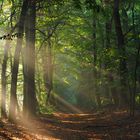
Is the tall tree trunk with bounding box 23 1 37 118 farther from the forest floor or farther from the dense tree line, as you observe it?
the forest floor

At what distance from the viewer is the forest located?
18094 mm

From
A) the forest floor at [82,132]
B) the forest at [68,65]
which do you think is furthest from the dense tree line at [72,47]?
the forest floor at [82,132]

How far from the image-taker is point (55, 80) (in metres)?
42.8

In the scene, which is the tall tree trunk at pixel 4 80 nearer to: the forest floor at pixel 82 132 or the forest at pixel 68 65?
the forest at pixel 68 65

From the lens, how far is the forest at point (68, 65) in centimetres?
1809

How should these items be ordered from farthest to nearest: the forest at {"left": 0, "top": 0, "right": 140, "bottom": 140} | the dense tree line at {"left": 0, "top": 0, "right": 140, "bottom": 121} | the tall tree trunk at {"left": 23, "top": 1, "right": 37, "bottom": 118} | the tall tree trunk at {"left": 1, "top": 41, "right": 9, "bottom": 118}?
the tall tree trunk at {"left": 1, "top": 41, "right": 9, "bottom": 118} → the tall tree trunk at {"left": 23, "top": 1, "right": 37, "bottom": 118} → the dense tree line at {"left": 0, "top": 0, "right": 140, "bottom": 121} → the forest at {"left": 0, "top": 0, "right": 140, "bottom": 140}

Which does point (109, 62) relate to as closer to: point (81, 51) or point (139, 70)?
point (139, 70)

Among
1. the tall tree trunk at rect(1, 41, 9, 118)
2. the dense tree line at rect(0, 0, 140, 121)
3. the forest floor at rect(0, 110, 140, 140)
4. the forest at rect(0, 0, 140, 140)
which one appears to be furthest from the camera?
the tall tree trunk at rect(1, 41, 9, 118)

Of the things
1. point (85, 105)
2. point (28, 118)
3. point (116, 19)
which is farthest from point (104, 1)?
point (85, 105)

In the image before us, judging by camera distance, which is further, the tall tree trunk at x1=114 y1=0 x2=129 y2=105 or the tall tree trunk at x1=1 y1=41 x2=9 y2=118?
the tall tree trunk at x1=1 y1=41 x2=9 y2=118

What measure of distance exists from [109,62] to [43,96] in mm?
16743

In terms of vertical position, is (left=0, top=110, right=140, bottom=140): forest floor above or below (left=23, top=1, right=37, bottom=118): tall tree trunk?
below

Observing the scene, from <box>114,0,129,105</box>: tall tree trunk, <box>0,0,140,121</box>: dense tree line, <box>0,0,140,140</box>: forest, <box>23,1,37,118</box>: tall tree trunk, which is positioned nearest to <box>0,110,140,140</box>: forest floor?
<box>0,0,140,140</box>: forest

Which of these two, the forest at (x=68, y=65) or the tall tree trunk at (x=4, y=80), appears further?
the tall tree trunk at (x=4, y=80)
